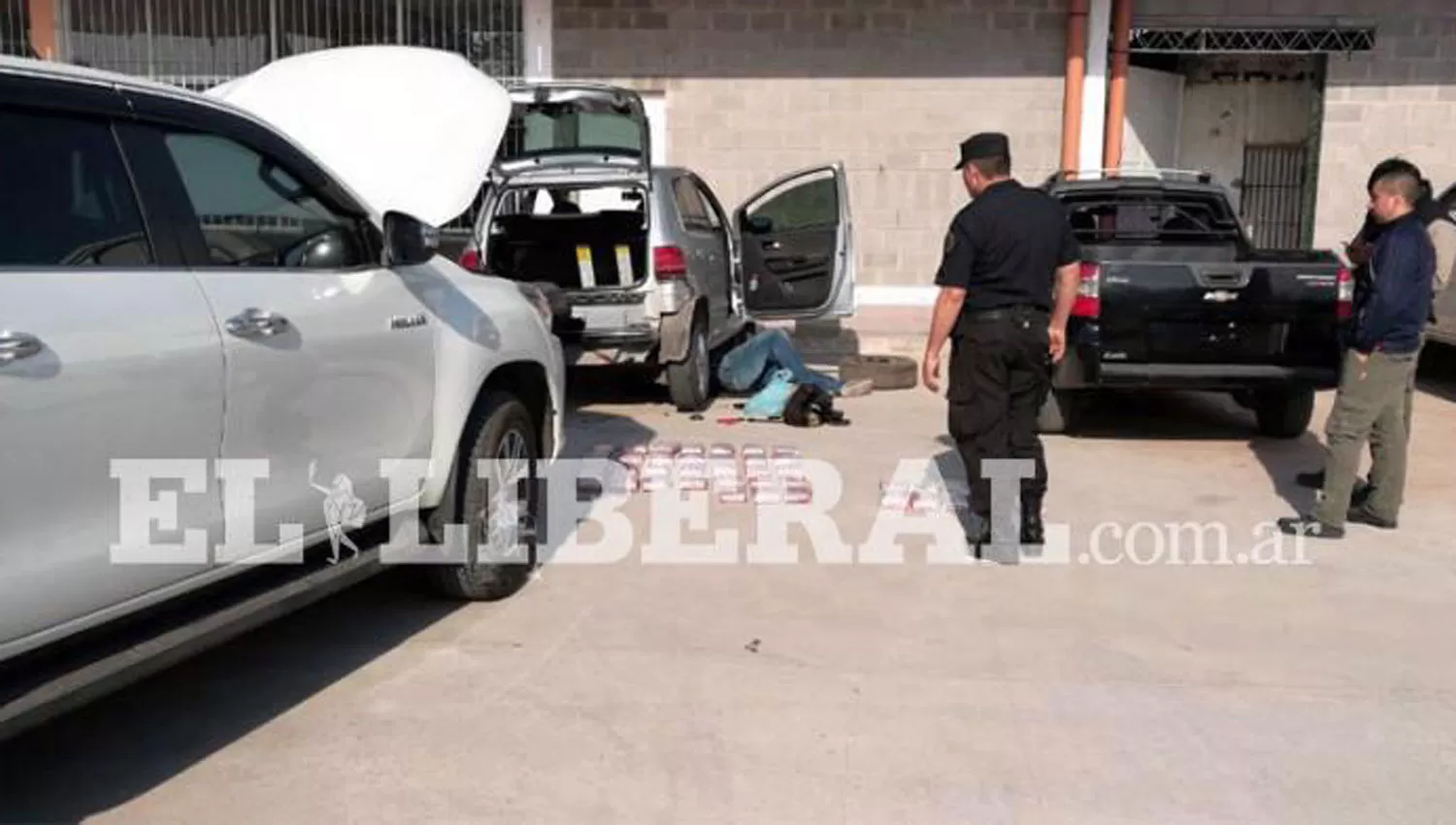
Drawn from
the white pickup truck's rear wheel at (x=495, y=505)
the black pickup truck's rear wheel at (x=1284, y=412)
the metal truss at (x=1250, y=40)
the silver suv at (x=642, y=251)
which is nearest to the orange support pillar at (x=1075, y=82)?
the metal truss at (x=1250, y=40)

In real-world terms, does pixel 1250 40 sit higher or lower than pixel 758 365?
higher

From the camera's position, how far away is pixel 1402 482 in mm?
6578

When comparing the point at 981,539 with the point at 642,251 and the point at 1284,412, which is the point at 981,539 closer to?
the point at 1284,412

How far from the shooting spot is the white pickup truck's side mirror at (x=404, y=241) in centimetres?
459

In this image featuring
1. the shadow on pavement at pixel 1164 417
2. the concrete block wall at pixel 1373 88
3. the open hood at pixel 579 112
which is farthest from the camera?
the concrete block wall at pixel 1373 88

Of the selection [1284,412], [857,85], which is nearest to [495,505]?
[1284,412]

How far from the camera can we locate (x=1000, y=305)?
585 cm

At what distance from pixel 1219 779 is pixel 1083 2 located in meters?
10.5

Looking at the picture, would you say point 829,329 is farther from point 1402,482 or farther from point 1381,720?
point 1381,720

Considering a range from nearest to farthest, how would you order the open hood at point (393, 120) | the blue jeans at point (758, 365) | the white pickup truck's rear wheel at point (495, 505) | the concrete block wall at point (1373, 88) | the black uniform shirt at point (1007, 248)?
the white pickup truck's rear wheel at point (495, 505) → the open hood at point (393, 120) → the black uniform shirt at point (1007, 248) → the blue jeans at point (758, 365) → the concrete block wall at point (1373, 88)

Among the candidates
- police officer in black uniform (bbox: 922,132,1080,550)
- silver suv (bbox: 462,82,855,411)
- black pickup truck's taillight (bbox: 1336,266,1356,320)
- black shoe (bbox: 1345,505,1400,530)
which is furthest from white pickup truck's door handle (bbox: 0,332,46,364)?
black pickup truck's taillight (bbox: 1336,266,1356,320)

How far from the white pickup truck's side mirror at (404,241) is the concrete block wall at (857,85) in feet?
29.7

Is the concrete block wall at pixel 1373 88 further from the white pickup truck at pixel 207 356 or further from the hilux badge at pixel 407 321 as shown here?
the hilux badge at pixel 407 321

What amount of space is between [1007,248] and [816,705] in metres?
2.37
